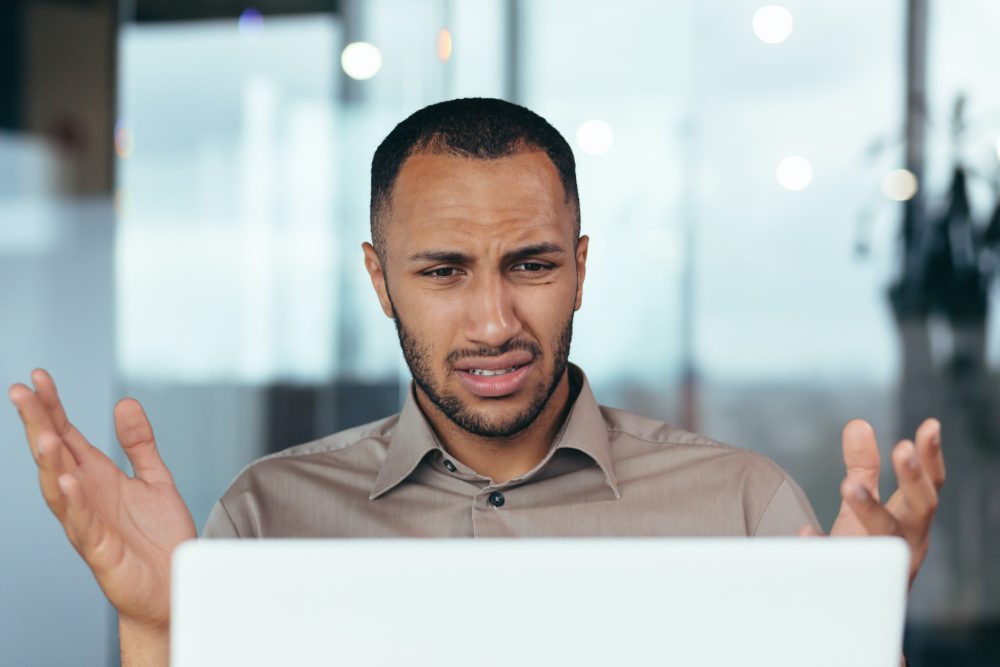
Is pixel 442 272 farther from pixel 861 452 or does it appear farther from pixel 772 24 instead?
pixel 772 24

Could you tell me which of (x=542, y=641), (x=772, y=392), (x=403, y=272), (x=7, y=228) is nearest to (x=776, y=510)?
(x=403, y=272)

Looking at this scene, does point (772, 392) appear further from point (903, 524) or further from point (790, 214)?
point (903, 524)

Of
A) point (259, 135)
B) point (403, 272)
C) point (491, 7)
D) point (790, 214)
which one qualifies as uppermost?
point (491, 7)

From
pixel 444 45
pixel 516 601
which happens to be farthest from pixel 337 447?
pixel 444 45

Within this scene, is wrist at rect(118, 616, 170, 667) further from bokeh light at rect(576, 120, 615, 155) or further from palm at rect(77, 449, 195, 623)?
bokeh light at rect(576, 120, 615, 155)

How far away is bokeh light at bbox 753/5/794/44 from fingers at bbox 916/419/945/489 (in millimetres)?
3212

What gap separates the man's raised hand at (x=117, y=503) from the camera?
1146mm

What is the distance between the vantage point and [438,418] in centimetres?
168

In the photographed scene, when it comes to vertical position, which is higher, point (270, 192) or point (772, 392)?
point (270, 192)

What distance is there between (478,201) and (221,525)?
1.93 feet

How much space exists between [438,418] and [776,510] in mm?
511

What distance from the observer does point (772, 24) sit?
403cm

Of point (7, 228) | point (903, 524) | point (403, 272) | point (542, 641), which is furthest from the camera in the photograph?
point (7, 228)

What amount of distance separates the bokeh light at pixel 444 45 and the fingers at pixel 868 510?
3.13m
